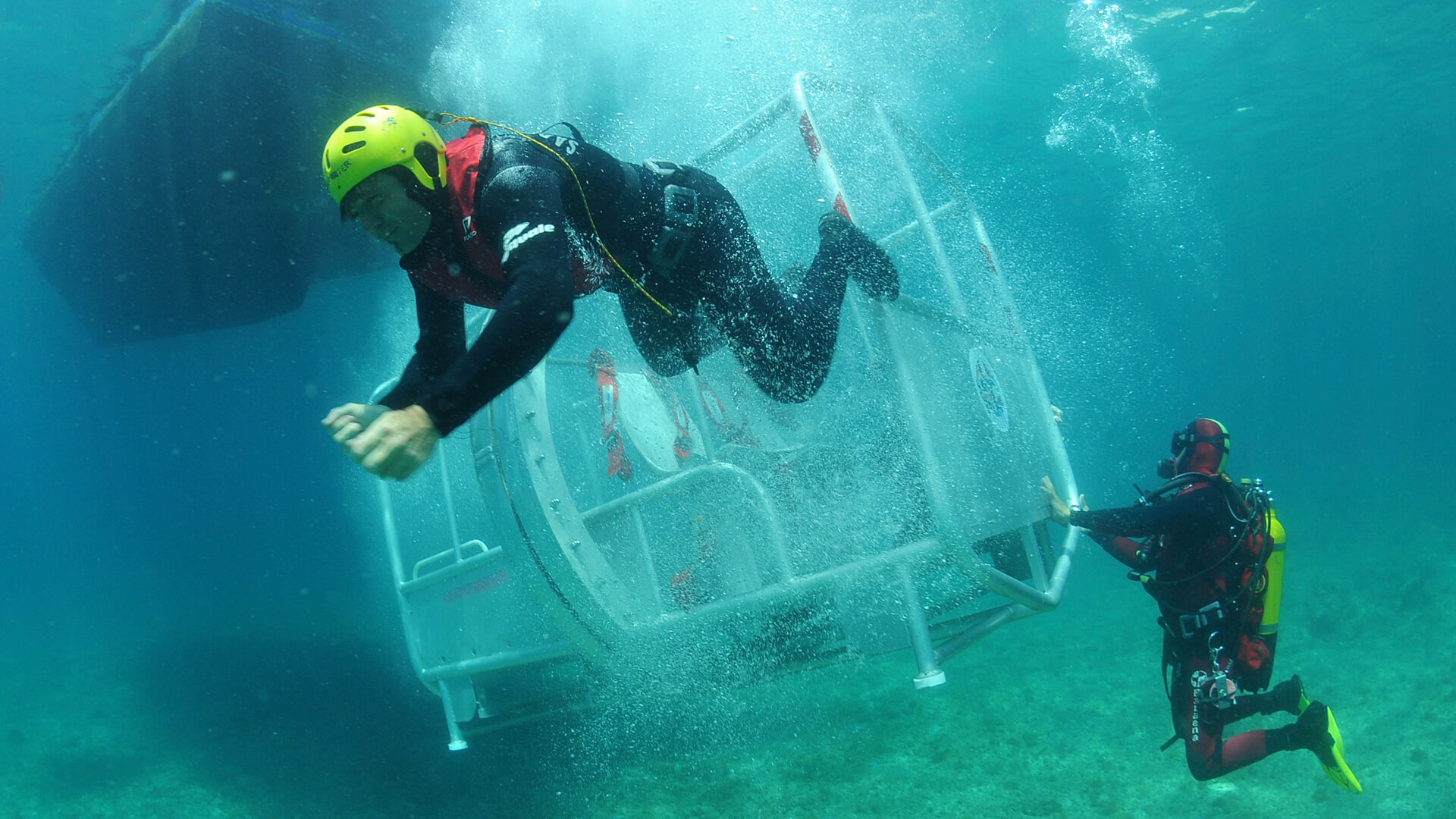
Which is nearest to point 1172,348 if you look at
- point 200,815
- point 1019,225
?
point 1019,225

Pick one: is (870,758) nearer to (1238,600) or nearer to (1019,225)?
(1238,600)

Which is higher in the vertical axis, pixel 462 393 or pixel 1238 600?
pixel 462 393

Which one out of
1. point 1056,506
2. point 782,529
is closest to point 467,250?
point 782,529

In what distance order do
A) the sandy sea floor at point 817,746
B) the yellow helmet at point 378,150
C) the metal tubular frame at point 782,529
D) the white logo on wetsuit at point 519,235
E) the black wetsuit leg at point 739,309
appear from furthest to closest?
the sandy sea floor at point 817,746 < the metal tubular frame at point 782,529 < the black wetsuit leg at point 739,309 < the yellow helmet at point 378,150 < the white logo on wetsuit at point 519,235

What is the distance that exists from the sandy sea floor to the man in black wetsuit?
2.30m

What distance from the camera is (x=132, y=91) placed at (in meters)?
10.6

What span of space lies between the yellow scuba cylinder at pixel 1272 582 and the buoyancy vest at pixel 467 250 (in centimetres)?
461

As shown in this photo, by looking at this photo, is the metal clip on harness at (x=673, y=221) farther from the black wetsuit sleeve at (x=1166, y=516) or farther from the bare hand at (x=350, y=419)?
the black wetsuit sleeve at (x=1166, y=516)

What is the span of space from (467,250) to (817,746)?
20.3 feet

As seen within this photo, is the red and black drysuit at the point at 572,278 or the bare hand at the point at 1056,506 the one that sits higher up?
the red and black drysuit at the point at 572,278

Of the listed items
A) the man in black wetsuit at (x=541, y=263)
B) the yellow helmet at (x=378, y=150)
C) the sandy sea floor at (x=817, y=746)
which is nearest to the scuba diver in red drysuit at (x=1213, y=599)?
the sandy sea floor at (x=817, y=746)

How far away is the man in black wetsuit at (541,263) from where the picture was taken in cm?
140

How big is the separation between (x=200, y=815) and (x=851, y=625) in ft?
24.5

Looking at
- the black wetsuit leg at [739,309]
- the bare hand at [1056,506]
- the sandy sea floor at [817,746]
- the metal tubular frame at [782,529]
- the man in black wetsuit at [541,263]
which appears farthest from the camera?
the sandy sea floor at [817,746]
